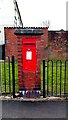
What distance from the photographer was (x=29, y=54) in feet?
25.8

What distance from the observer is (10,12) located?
29.4 metres

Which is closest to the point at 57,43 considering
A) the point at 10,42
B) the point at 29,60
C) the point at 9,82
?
the point at 10,42

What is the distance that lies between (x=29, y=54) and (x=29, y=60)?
17 cm

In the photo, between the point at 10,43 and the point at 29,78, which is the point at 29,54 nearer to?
the point at 29,78

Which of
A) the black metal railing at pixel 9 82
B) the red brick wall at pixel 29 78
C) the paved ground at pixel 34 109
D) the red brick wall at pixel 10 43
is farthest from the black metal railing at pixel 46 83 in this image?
the red brick wall at pixel 10 43

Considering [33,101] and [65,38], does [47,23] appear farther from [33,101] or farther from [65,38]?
[33,101]

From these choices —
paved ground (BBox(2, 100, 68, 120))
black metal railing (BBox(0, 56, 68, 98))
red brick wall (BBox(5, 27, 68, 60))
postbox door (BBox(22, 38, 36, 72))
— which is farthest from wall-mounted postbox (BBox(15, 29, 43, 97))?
red brick wall (BBox(5, 27, 68, 60))

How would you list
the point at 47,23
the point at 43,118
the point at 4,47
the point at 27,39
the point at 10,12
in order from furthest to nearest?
the point at 47,23 < the point at 10,12 < the point at 4,47 < the point at 27,39 < the point at 43,118

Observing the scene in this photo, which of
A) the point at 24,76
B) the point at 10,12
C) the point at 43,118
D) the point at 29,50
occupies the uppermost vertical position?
the point at 10,12

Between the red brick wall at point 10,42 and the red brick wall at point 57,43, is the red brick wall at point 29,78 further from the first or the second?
the red brick wall at point 57,43

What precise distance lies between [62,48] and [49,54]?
102 centimetres

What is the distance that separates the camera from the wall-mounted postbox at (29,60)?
25.5 ft

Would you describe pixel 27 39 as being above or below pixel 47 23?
below

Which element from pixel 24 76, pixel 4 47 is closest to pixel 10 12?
pixel 4 47
